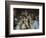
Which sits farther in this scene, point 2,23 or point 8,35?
point 8,35

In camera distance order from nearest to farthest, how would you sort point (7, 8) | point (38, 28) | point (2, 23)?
point (2, 23)
point (7, 8)
point (38, 28)

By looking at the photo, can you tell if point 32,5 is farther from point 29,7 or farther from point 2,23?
point 2,23

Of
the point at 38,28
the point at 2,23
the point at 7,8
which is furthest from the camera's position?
A: the point at 38,28

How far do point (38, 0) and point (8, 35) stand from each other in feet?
2.72

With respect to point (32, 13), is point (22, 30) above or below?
below

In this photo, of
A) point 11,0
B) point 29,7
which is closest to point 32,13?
point 29,7

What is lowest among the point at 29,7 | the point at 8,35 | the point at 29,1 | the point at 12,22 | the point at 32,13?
the point at 8,35

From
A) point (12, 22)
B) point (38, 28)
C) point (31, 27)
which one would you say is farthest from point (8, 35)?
point (38, 28)

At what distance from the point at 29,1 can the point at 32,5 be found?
0.09 metres

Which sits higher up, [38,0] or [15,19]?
[38,0]

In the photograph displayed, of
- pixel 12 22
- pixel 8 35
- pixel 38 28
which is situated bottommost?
pixel 8 35

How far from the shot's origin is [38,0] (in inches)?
63.4

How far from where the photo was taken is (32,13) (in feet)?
5.27

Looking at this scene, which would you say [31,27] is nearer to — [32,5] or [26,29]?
[26,29]
